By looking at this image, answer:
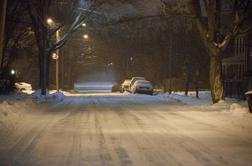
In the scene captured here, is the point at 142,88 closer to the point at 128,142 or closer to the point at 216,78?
the point at 216,78

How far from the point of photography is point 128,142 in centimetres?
1410

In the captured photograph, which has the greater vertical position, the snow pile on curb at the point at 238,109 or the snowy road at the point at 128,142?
the snow pile on curb at the point at 238,109

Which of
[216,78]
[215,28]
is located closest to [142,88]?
[216,78]

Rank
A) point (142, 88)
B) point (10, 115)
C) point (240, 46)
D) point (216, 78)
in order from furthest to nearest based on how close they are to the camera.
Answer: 1. point (142, 88)
2. point (240, 46)
3. point (216, 78)
4. point (10, 115)

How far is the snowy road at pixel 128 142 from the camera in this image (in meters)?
11.3

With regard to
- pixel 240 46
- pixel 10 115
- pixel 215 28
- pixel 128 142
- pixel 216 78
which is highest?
pixel 240 46

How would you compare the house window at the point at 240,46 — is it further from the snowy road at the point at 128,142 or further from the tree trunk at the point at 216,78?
the snowy road at the point at 128,142

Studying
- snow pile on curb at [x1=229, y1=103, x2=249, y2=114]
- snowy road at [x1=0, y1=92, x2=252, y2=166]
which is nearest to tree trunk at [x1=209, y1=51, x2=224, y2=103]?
snow pile on curb at [x1=229, y1=103, x2=249, y2=114]

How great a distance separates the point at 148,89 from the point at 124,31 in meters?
28.7

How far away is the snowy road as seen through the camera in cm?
1131

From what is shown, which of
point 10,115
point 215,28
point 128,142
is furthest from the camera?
point 215,28

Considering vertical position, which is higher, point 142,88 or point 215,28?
point 215,28

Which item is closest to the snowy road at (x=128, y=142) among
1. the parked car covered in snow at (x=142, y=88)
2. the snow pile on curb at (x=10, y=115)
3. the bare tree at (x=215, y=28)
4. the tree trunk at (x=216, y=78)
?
the snow pile on curb at (x=10, y=115)

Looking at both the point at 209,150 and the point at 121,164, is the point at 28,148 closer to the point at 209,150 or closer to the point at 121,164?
the point at 121,164
